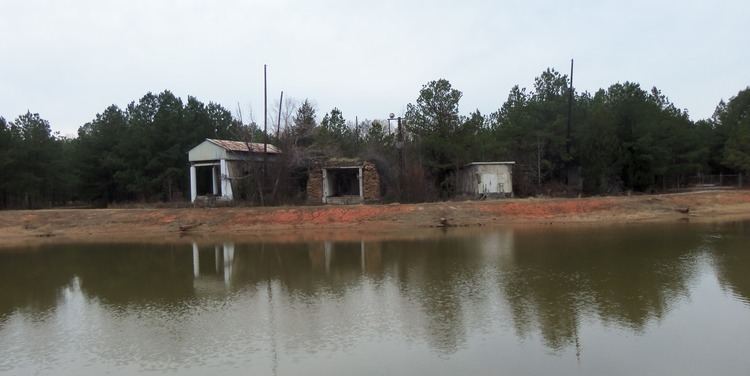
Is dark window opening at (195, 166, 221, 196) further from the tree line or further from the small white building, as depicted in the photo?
the small white building

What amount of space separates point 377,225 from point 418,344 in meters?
22.2

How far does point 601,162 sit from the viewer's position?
4025 cm

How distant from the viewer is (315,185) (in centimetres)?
3816

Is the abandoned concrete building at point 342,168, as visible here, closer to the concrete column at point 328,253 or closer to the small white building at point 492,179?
the small white building at point 492,179

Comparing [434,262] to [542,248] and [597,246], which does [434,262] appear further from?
[597,246]

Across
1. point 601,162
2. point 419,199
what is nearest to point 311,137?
point 419,199

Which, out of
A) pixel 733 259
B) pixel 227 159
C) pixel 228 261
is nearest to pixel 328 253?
pixel 228 261

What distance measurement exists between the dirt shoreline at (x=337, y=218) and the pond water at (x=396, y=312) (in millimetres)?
9730

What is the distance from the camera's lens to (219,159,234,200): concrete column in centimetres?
3794

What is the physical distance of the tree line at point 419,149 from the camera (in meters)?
39.7

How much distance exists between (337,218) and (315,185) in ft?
19.7

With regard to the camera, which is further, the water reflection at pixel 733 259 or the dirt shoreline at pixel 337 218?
the dirt shoreline at pixel 337 218

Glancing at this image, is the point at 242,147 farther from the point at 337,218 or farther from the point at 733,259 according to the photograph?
the point at 733,259

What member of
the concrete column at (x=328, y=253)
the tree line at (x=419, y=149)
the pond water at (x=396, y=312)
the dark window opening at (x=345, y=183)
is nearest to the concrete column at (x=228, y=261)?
the pond water at (x=396, y=312)
